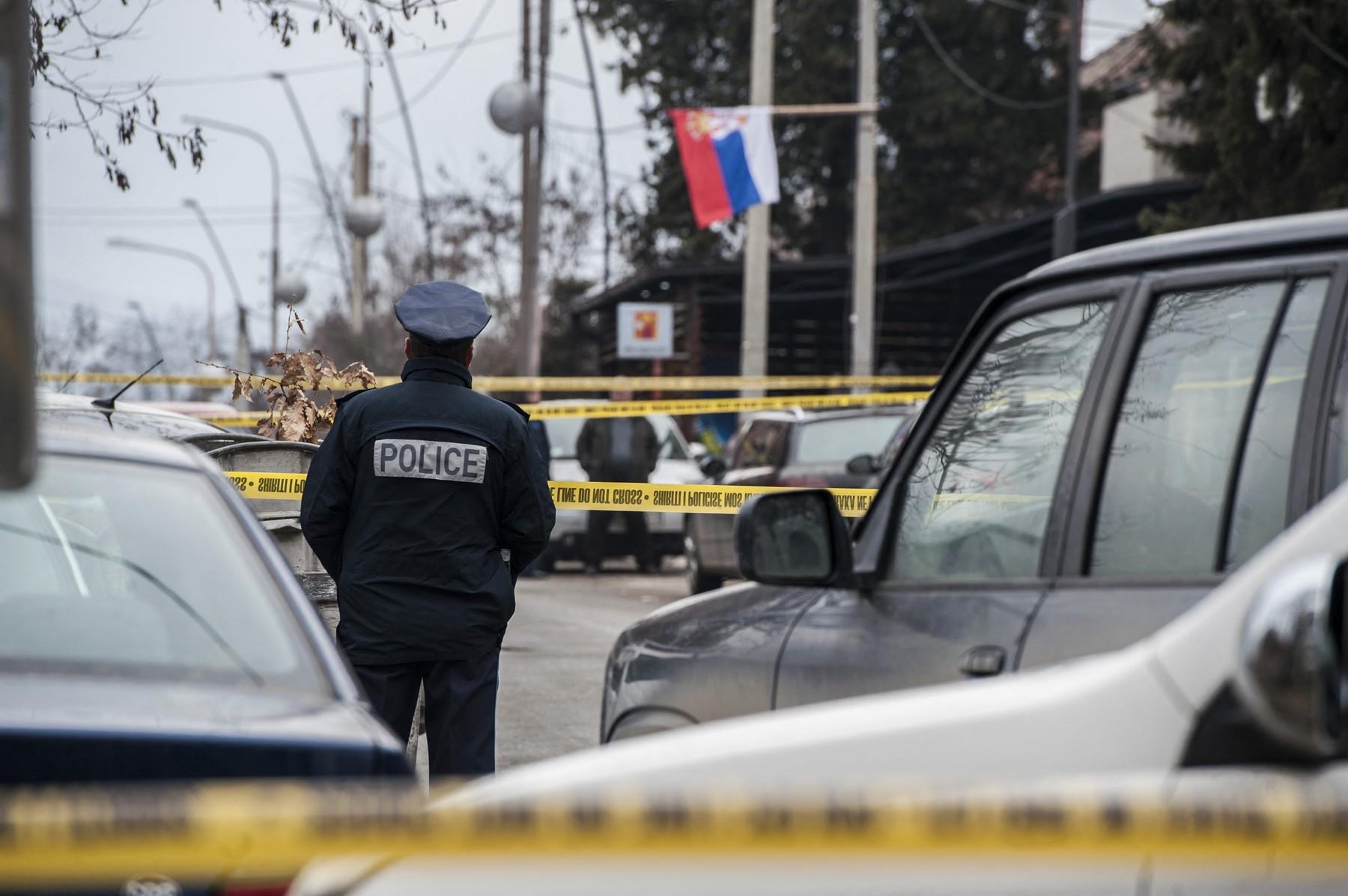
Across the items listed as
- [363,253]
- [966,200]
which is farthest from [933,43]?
[363,253]

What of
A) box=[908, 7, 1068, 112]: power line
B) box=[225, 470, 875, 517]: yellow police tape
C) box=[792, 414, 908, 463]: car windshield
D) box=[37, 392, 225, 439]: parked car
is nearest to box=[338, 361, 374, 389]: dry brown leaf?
box=[37, 392, 225, 439]: parked car

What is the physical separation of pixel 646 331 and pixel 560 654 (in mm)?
19767

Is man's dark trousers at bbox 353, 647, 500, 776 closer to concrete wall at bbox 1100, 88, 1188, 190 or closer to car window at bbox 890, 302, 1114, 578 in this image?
car window at bbox 890, 302, 1114, 578

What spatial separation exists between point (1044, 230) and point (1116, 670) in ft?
106

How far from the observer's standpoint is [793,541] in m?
3.56

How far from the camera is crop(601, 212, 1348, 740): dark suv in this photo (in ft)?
9.40

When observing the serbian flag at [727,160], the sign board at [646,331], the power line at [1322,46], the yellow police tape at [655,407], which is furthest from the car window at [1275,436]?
the sign board at [646,331]

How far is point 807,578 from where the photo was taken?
353 centimetres

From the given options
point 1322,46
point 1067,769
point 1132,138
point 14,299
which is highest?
point 1132,138

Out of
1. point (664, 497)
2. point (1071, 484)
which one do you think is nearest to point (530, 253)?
point (664, 497)

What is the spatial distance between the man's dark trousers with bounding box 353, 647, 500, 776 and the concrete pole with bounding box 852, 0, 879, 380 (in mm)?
17633

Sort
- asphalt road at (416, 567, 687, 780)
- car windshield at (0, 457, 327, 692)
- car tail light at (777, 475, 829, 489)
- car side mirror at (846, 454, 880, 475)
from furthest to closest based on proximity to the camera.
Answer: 1. car tail light at (777, 475, 829, 489)
2. car side mirror at (846, 454, 880, 475)
3. asphalt road at (416, 567, 687, 780)
4. car windshield at (0, 457, 327, 692)

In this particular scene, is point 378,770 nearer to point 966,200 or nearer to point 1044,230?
point 1044,230

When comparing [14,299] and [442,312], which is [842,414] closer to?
[442,312]
